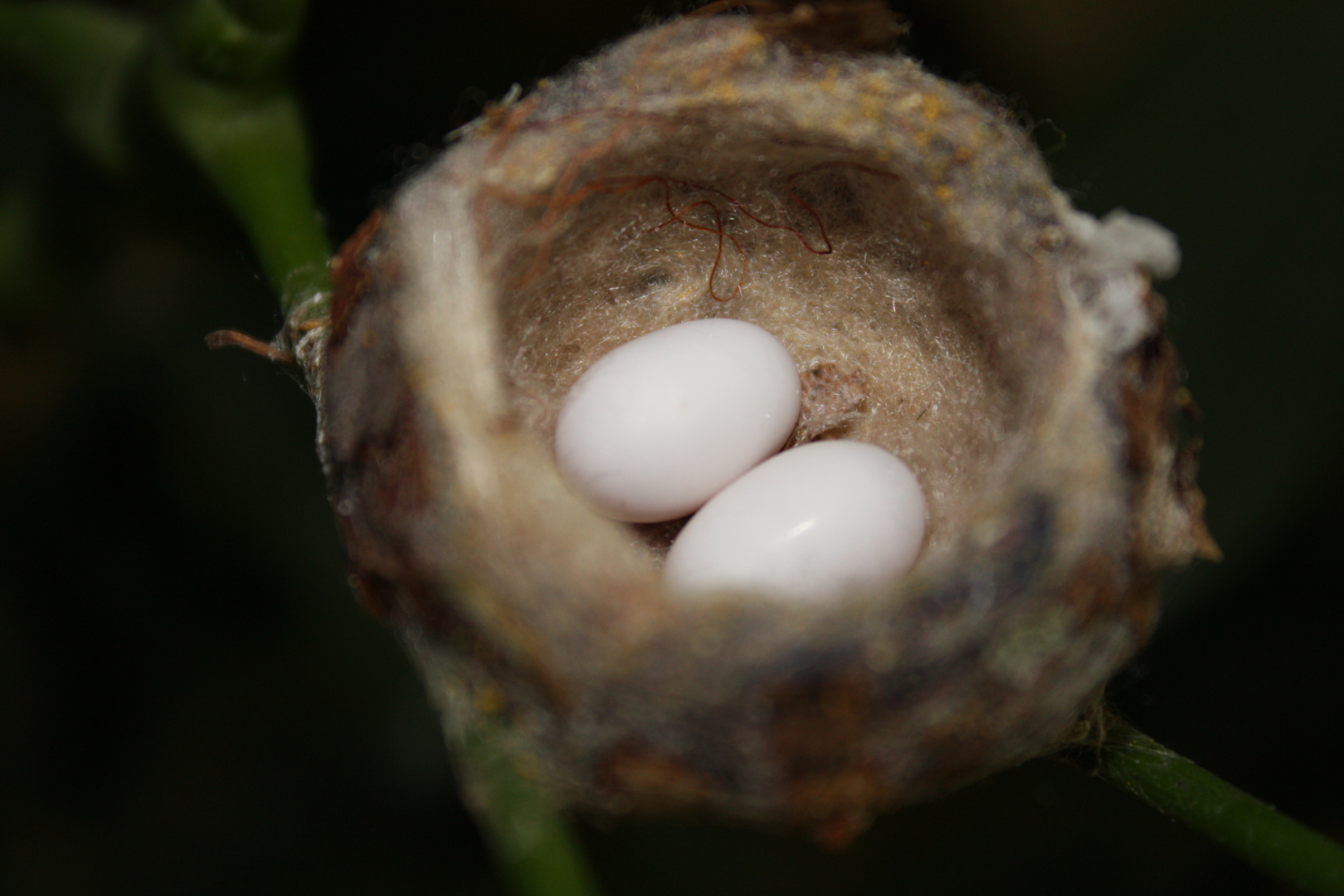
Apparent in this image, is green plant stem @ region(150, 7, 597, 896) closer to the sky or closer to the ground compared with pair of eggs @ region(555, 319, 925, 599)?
closer to the sky

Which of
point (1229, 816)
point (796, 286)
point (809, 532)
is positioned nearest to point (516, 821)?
point (809, 532)

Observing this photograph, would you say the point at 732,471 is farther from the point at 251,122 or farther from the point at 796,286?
the point at 251,122

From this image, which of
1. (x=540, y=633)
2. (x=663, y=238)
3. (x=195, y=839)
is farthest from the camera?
(x=195, y=839)

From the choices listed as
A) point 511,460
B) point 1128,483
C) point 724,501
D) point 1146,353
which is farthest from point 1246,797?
point 511,460

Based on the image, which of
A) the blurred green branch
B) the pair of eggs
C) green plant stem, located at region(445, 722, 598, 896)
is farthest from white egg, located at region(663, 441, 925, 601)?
the blurred green branch

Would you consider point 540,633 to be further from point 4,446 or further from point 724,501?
point 4,446

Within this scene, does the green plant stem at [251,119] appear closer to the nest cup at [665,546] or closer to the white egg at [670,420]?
the nest cup at [665,546]

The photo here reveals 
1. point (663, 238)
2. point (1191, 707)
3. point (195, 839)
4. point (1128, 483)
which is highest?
point (663, 238)

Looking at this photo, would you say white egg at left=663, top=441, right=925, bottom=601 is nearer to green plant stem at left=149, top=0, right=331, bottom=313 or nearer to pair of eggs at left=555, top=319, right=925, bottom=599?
pair of eggs at left=555, top=319, right=925, bottom=599
